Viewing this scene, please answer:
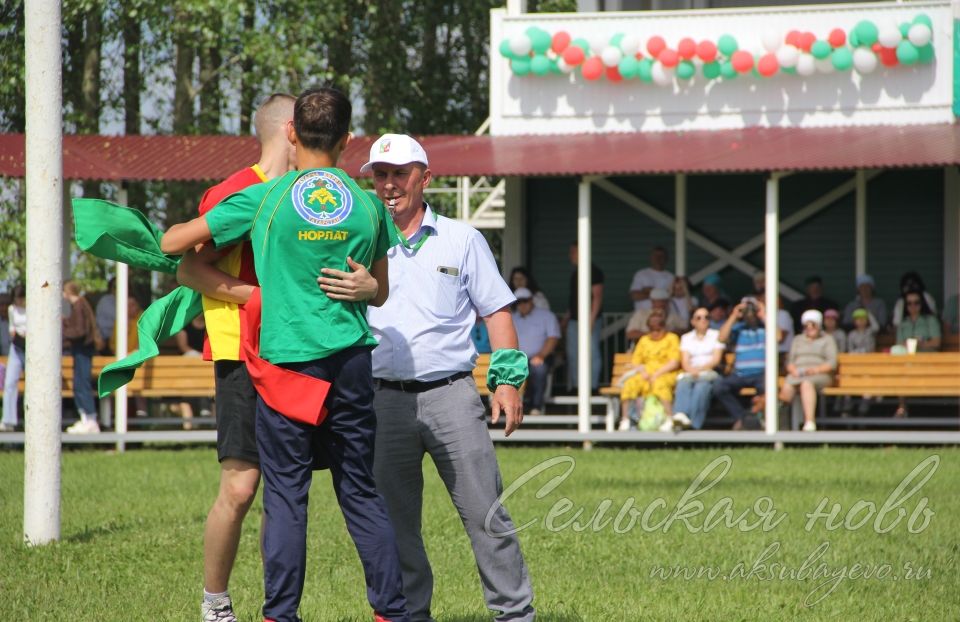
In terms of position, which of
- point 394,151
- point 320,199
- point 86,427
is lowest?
point 86,427

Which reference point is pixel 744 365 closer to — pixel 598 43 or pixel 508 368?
pixel 598 43

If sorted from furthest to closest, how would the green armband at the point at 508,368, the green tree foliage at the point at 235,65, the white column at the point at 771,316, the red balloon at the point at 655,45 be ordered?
the green tree foliage at the point at 235,65 → the red balloon at the point at 655,45 → the white column at the point at 771,316 → the green armband at the point at 508,368

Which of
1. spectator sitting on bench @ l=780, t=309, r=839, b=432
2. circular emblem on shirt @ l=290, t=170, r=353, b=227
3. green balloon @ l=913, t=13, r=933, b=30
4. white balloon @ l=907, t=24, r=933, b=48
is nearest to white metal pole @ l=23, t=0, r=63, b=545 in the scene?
circular emblem on shirt @ l=290, t=170, r=353, b=227

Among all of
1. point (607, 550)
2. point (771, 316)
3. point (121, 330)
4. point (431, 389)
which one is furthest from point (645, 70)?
point (431, 389)

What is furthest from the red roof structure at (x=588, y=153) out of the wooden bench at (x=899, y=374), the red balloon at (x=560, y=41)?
the wooden bench at (x=899, y=374)

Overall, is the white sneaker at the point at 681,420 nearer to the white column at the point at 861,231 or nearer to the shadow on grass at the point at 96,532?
the white column at the point at 861,231

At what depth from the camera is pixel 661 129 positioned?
17.4m

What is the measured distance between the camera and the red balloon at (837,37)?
16656 mm

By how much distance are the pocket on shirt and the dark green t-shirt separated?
2.16 feet

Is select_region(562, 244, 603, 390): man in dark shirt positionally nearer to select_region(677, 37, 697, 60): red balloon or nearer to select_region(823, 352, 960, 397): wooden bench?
select_region(677, 37, 697, 60): red balloon

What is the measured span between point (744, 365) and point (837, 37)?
13.5 ft

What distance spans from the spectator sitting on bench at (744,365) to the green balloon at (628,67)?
329 centimetres

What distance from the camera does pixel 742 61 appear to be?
16.9 m

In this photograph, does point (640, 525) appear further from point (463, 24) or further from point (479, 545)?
point (463, 24)
